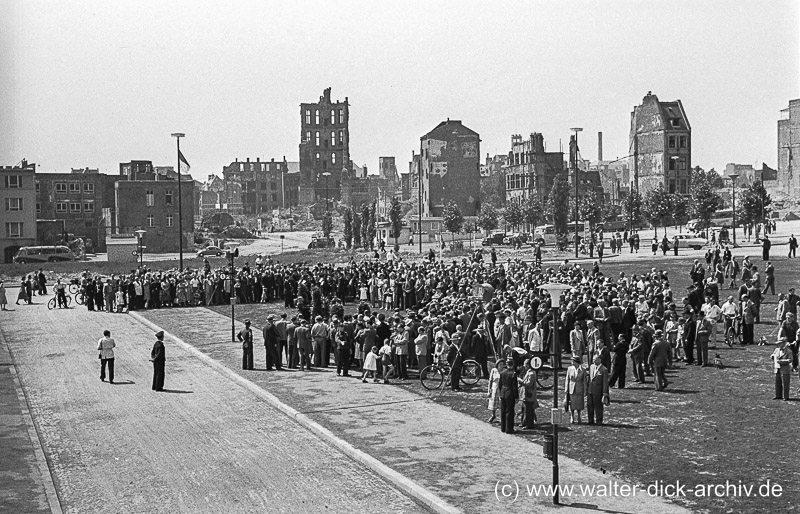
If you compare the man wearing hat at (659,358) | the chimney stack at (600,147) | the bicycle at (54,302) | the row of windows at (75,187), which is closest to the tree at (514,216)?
the row of windows at (75,187)

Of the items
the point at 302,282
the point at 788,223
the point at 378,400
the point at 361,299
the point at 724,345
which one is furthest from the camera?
the point at 788,223

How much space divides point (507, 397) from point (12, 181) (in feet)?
249

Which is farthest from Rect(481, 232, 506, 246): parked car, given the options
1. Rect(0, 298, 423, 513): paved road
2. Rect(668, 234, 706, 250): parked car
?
Rect(0, 298, 423, 513): paved road

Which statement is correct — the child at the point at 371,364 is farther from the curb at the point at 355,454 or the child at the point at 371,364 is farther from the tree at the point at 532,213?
the tree at the point at 532,213

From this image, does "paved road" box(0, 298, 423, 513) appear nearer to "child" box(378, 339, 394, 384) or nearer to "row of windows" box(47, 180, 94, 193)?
"child" box(378, 339, 394, 384)

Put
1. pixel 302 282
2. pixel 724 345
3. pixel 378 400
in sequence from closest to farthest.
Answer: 1. pixel 378 400
2. pixel 724 345
3. pixel 302 282

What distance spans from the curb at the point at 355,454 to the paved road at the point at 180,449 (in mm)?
154

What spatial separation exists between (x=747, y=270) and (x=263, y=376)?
63.9ft

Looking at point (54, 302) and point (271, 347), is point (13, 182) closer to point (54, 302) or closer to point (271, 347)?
point (54, 302)

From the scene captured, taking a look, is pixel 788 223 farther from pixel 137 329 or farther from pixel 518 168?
pixel 137 329

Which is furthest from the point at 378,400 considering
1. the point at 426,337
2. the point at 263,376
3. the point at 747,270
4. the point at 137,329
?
the point at 747,270

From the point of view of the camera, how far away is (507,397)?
17406 mm

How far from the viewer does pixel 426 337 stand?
2255 cm

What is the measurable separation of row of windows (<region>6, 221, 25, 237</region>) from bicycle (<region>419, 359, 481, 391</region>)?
70.5 meters
